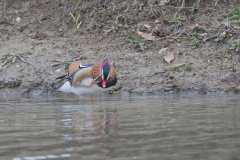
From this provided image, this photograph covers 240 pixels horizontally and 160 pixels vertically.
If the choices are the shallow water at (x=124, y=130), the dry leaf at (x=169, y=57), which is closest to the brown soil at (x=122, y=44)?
the dry leaf at (x=169, y=57)

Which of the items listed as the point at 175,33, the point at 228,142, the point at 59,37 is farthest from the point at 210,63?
the point at 228,142

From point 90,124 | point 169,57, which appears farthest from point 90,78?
point 90,124

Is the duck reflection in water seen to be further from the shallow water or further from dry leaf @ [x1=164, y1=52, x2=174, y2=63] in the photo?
dry leaf @ [x1=164, y1=52, x2=174, y2=63]

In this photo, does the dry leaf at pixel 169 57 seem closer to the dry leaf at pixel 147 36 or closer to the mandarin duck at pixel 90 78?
the dry leaf at pixel 147 36

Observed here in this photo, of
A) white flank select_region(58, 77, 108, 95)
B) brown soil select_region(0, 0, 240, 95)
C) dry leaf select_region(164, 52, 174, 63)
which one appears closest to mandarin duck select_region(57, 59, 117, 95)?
white flank select_region(58, 77, 108, 95)

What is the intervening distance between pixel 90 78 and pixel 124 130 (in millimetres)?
4355

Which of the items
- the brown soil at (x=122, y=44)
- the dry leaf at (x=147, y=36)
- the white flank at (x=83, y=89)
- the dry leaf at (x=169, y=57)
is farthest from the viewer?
the dry leaf at (x=147, y=36)

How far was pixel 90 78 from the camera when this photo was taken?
32.4ft

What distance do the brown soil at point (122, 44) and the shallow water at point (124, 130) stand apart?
1.89m

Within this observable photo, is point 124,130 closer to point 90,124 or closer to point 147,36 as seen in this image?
point 90,124

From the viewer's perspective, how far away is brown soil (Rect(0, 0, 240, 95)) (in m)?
10.5

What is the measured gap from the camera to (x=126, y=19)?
1218 centimetres

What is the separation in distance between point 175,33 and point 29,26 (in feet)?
9.16

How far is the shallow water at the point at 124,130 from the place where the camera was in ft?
14.5
